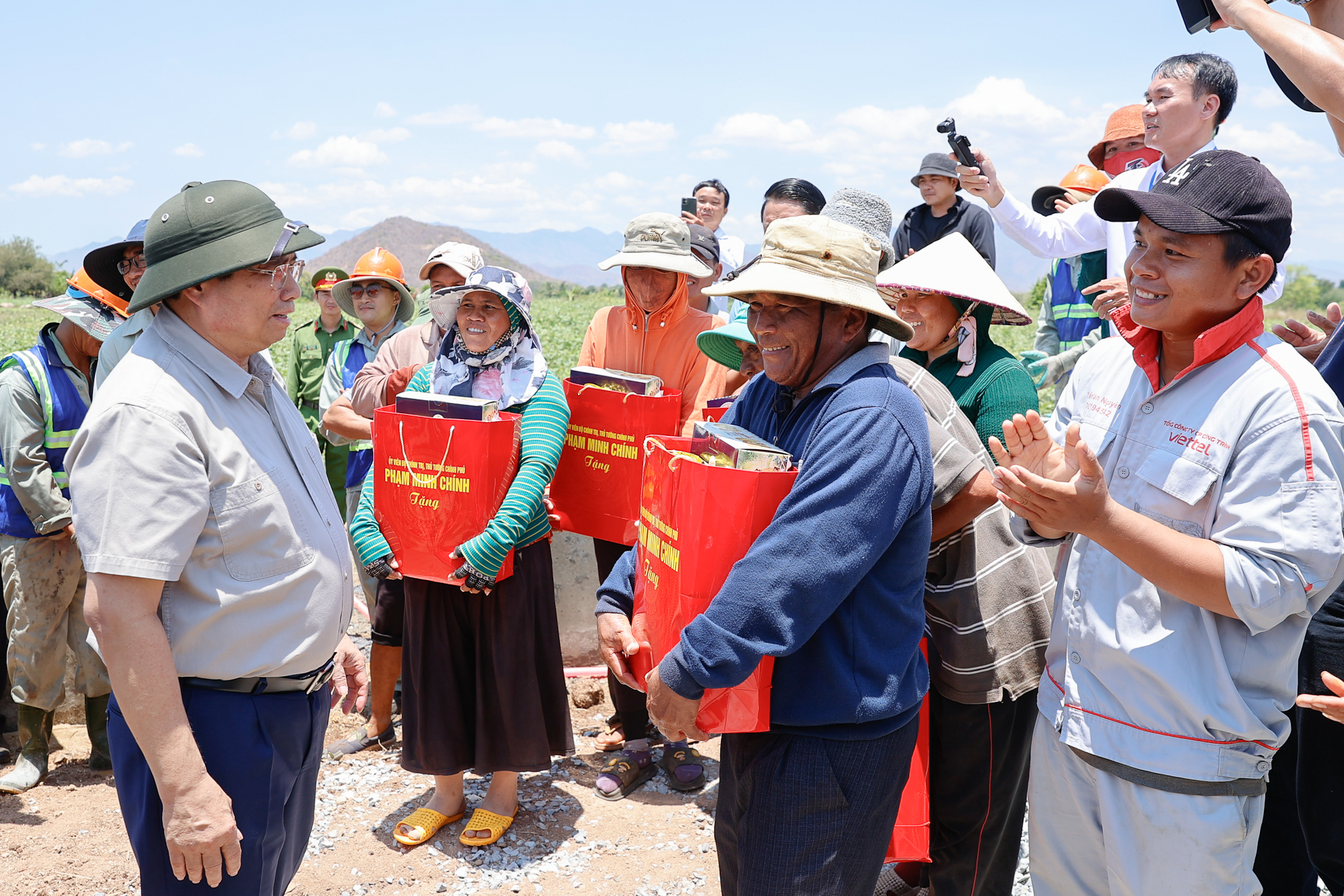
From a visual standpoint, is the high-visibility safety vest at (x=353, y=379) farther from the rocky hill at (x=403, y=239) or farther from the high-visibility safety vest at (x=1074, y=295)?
the rocky hill at (x=403, y=239)

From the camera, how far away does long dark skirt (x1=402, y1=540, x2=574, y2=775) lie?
12.3ft

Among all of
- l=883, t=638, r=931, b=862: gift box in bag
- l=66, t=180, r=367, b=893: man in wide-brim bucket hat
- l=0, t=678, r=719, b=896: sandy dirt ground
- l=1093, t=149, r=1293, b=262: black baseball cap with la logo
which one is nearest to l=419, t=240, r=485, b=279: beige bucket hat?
l=66, t=180, r=367, b=893: man in wide-brim bucket hat

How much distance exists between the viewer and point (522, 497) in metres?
3.47

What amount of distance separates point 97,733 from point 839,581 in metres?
4.22

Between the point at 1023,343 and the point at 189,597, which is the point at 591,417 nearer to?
the point at 189,597

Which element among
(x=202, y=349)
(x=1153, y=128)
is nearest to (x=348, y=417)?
(x=202, y=349)

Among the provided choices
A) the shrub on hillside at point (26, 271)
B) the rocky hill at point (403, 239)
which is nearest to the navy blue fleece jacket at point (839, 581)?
the shrub on hillside at point (26, 271)

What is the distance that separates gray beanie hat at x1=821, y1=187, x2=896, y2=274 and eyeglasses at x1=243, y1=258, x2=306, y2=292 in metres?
1.79

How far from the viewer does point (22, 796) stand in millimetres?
4211

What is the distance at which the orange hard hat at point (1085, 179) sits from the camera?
566 centimetres

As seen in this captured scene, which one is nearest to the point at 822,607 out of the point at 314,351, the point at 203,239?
the point at 203,239

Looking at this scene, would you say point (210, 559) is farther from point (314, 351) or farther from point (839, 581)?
point (314, 351)

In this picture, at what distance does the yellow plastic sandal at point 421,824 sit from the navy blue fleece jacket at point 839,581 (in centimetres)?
234

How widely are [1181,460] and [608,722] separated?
3.51m
